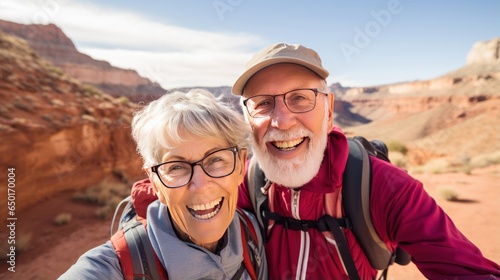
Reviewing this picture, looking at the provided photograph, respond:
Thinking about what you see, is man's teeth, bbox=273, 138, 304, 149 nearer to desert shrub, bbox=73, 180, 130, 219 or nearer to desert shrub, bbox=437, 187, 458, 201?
desert shrub, bbox=73, 180, 130, 219

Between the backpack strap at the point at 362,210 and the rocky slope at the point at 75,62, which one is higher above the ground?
the rocky slope at the point at 75,62

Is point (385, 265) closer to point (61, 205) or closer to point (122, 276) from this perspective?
point (122, 276)

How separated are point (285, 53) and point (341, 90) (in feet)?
422

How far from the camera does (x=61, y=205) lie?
8320mm

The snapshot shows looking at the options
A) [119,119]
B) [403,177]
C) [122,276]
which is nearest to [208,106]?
[122,276]

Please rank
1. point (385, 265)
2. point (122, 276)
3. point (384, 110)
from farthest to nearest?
1. point (384, 110)
2. point (385, 265)
3. point (122, 276)

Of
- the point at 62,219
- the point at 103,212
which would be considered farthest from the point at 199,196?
the point at 103,212

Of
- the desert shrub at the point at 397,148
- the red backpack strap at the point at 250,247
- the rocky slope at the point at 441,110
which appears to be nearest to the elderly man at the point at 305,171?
the red backpack strap at the point at 250,247

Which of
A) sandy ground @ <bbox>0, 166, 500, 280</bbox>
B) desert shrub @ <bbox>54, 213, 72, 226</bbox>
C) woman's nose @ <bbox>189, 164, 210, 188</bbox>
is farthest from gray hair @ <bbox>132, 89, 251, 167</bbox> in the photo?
desert shrub @ <bbox>54, 213, 72, 226</bbox>

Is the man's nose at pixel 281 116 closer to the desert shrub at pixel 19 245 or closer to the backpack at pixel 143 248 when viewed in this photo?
the backpack at pixel 143 248

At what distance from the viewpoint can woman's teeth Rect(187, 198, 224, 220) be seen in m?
1.60

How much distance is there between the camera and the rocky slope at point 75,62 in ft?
171

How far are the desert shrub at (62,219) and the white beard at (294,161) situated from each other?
24.7ft

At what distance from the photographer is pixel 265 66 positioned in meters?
1.97
